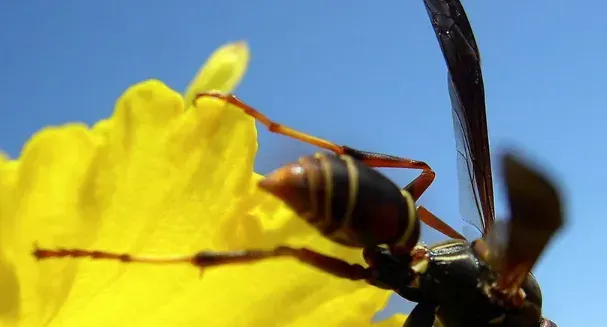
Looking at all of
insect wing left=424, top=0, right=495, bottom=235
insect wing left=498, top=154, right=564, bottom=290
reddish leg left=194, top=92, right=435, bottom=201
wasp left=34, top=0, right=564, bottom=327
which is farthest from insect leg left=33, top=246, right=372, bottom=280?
insect wing left=424, top=0, right=495, bottom=235

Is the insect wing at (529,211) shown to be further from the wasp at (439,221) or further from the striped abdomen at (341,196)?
the striped abdomen at (341,196)

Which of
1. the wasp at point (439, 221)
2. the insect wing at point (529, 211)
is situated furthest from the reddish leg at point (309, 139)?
the insect wing at point (529, 211)

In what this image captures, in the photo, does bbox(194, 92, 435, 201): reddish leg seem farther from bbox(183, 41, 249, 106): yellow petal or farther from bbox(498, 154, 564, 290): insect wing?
bbox(498, 154, 564, 290): insect wing

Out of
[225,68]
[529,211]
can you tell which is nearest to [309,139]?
[225,68]

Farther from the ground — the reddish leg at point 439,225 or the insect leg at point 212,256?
the insect leg at point 212,256

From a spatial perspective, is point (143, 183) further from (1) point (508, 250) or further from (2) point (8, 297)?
(1) point (508, 250)

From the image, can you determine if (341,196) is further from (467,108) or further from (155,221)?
(467,108)

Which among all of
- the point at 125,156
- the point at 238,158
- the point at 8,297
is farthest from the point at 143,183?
the point at 8,297
